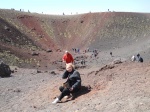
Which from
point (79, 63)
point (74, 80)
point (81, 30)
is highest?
point (81, 30)

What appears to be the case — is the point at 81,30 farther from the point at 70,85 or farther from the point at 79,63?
the point at 70,85

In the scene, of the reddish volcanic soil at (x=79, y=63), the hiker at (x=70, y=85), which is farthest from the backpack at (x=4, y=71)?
the hiker at (x=70, y=85)

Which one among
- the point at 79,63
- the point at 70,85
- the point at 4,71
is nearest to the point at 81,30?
the point at 79,63

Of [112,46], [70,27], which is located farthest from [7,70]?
[70,27]

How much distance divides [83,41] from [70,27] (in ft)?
32.6

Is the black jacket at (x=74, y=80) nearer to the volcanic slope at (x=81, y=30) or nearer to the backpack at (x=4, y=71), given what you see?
the backpack at (x=4, y=71)

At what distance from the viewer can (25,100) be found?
13.5 m

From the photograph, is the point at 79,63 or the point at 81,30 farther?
the point at 81,30

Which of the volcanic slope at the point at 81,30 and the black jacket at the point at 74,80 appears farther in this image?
the volcanic slope at the point at 81,30

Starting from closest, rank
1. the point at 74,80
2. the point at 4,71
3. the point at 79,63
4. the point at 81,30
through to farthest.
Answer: the point at 74,80 → the point at 4,71 → the point at 79,63 → the point at 81,30

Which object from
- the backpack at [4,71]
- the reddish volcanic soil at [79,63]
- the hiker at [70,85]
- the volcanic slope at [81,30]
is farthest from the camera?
the volcanic slope at [81,30]

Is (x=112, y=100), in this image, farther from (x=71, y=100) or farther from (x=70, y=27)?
(x=70, y=27)

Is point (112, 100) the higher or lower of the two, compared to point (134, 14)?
lower

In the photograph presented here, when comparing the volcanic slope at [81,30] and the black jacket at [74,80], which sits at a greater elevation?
the volcanic slope at [81,30]
